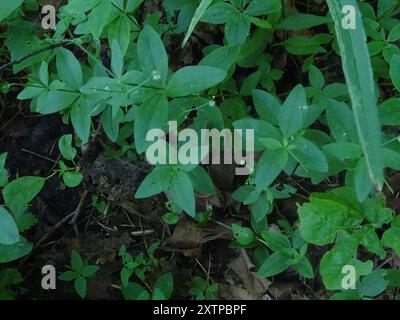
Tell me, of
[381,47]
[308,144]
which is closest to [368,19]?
[381,47]

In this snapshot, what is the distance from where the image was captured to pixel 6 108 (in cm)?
176

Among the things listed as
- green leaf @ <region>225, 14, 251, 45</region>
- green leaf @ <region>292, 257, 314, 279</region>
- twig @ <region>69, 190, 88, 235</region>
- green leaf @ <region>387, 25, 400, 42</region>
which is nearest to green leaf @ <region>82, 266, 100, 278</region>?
twig @ <region>69, 190, 88, 235</region>

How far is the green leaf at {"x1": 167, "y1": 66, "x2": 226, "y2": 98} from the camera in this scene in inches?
45.9

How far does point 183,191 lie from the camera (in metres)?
1.18

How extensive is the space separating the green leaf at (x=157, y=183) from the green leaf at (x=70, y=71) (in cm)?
28

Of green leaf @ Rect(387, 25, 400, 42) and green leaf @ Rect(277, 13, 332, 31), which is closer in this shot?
green leaf @ Rect(387, 25, 400, 42)

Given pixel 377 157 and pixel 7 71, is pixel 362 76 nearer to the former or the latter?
pixel 377 157

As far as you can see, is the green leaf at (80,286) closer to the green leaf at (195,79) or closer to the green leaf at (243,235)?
the green leaf at (243,235)

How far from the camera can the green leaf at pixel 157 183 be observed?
1.20 m

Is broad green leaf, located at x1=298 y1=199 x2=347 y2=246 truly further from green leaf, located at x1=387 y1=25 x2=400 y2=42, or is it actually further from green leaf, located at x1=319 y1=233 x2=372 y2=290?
green leaf, located at x1=387 y1=25 x2=400 y2=42

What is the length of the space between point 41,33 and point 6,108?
10.9 inches

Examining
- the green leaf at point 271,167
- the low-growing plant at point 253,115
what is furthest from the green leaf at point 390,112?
the green leaf at point 271,167

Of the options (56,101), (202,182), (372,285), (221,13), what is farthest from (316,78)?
(56,101)

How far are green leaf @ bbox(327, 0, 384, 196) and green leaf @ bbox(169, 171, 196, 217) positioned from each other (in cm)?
38
